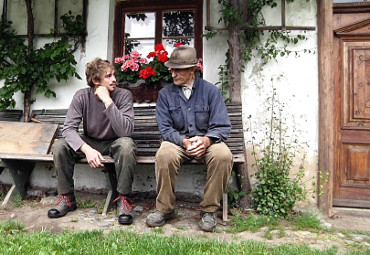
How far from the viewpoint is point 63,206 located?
3.32 m

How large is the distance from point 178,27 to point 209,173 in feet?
A: 8.19

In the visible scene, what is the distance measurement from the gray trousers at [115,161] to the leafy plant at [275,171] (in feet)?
4.60

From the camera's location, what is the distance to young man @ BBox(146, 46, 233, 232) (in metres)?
2.98

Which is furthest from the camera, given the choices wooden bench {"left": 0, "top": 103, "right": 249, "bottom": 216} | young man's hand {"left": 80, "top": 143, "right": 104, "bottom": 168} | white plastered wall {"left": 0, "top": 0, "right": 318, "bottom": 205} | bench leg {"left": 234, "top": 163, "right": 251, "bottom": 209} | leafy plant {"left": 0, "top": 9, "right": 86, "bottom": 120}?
leafy plant {"left": 0, "top": 9, "right": 86, "bottom": 120}

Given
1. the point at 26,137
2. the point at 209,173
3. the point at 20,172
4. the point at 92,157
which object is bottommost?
the point at 20,172

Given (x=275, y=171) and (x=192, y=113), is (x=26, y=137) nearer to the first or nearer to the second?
(x=192, y=113)

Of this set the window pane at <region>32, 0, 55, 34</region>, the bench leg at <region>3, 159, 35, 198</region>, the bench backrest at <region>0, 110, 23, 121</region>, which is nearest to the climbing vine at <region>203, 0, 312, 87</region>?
the window pane at <region>32, 0, 55, 34</region>

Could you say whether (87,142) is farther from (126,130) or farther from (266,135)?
(266,135)

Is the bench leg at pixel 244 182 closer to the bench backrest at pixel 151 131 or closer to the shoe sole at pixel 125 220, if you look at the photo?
the bench backrest at pixel 151 131

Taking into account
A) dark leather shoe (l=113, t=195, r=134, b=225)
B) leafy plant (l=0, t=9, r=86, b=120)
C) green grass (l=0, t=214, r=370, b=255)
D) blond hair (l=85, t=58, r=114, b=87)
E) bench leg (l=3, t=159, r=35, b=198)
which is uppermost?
leafy plant (l=0, t=9, r=86, b=120)

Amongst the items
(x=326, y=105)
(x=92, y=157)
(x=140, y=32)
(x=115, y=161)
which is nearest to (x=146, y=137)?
(x=115, y=161)

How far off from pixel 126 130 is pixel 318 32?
2.65 meters

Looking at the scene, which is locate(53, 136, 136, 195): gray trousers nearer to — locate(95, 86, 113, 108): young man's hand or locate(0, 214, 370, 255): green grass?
locate(95, 86, 113, 108): young man's hand

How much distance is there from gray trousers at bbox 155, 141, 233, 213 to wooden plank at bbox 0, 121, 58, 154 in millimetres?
1866
